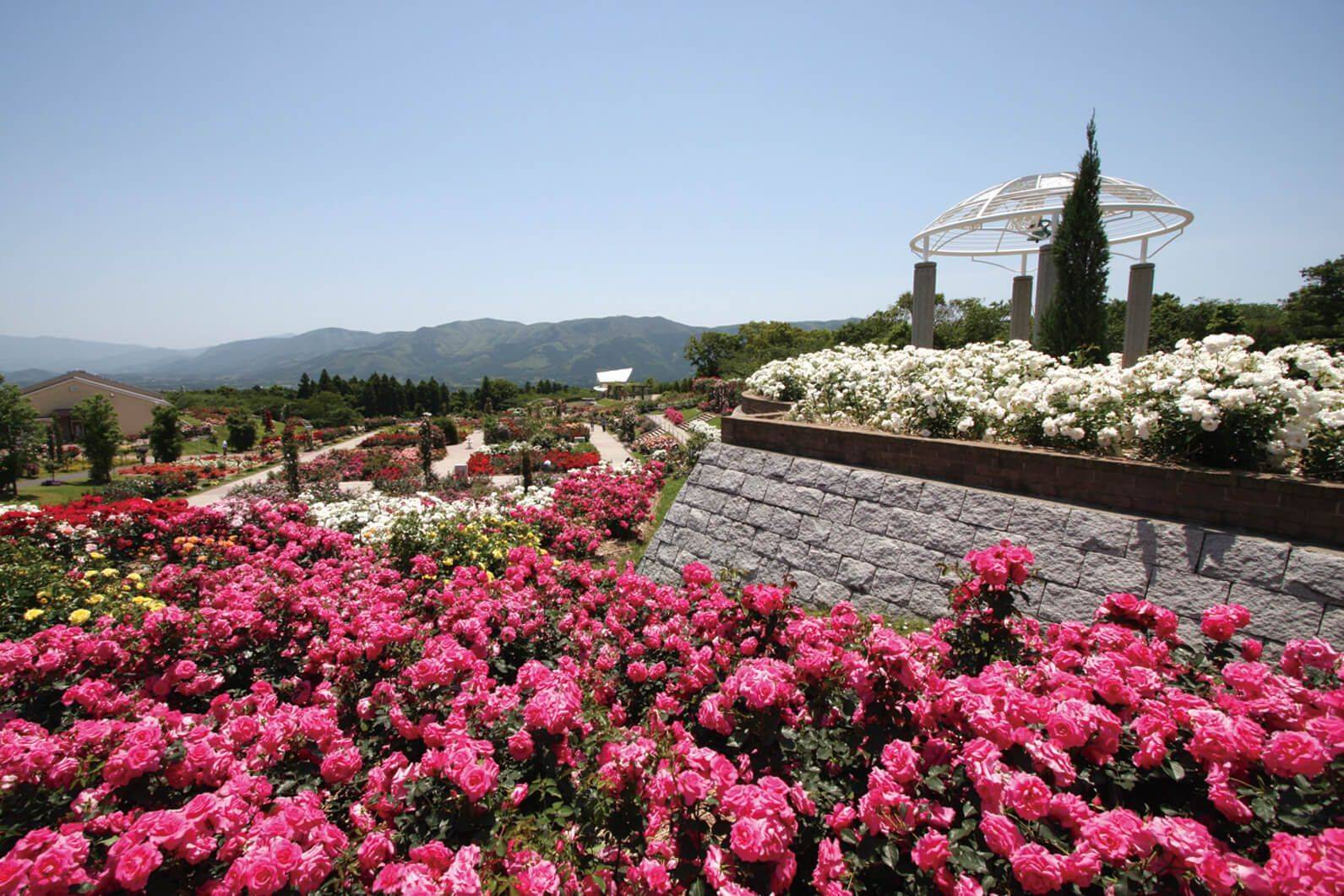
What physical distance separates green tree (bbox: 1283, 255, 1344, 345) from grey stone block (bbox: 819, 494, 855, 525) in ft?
112

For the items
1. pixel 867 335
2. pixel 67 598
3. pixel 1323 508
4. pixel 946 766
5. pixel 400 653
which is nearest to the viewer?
pixel 946 766

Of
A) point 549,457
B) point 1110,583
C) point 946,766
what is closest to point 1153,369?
point 1110,583

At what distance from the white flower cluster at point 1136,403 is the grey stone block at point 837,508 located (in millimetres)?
849

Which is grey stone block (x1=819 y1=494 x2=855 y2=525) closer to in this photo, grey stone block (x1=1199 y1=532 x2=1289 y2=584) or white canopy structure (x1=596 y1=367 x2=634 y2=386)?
grey stone block (x1=1199 y1=532 x2=1289 y2=584)

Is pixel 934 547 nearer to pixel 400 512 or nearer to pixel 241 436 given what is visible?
pixel 400 512

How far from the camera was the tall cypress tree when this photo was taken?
35.5 ft

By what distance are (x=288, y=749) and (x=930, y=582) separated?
412 cm

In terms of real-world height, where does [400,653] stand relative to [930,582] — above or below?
above

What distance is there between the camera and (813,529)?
5324 millimetres

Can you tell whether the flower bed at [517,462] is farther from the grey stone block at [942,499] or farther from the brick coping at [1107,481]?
the grey stone block at [942,499]

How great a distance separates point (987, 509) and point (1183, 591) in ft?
3.97

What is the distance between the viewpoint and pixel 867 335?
4106 centimetres

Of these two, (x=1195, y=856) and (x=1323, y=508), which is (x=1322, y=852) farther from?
(x=1323, y=508)

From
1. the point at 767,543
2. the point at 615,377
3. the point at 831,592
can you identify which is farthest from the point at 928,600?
the point at 615,377
